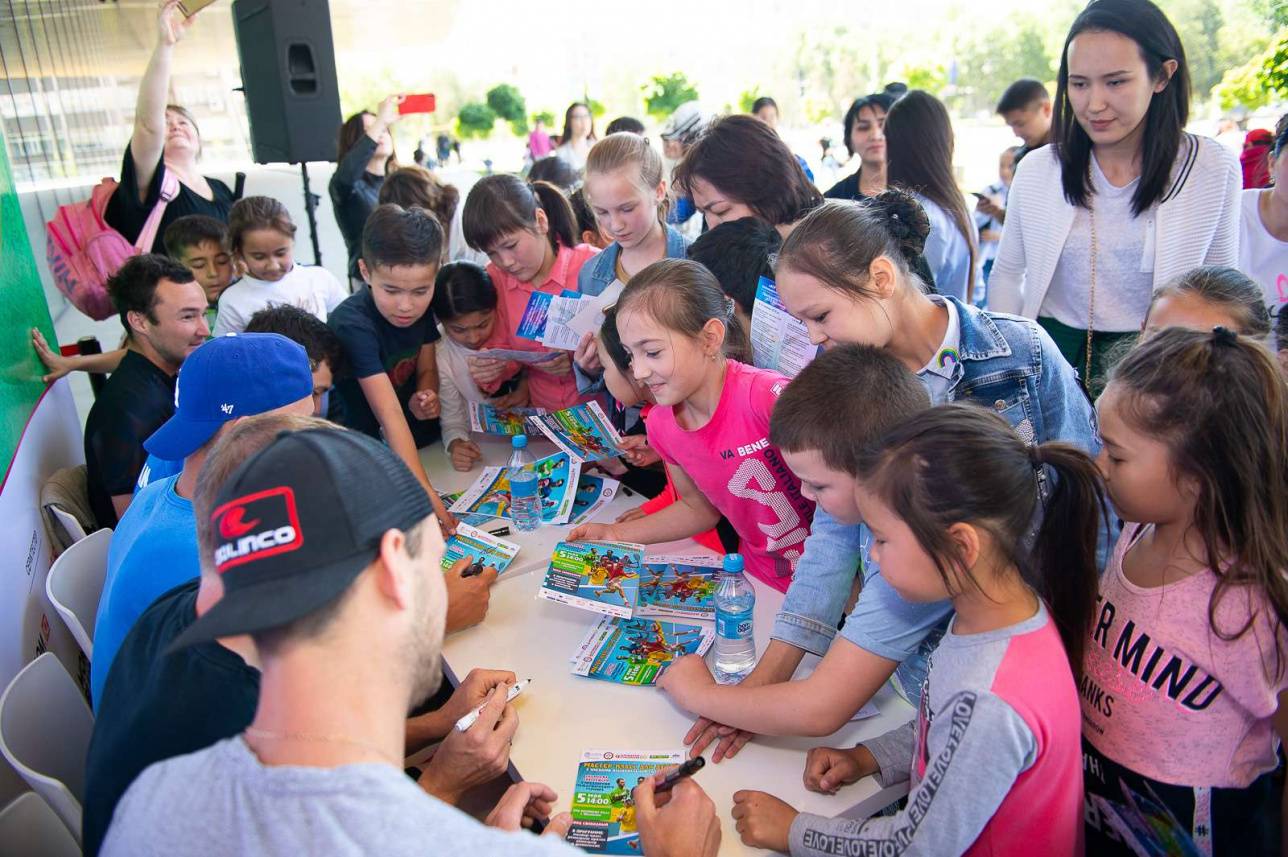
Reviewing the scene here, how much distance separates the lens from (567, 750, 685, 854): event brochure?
1.19 m

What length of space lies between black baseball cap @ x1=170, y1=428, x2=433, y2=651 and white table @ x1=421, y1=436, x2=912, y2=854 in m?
0.69

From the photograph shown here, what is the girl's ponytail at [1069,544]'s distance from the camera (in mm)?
1141

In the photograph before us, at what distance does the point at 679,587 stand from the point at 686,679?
1.27 ft

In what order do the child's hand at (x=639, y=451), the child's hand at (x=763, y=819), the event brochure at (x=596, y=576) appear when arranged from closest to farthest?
the child's hand at (x=763, y=819) → the event brochure at (x=596, y=576) → the child's hand at (x=639, y=451)

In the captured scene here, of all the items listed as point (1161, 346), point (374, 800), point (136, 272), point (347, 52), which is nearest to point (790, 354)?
point (1161, 346)

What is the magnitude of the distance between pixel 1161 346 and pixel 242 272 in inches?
133

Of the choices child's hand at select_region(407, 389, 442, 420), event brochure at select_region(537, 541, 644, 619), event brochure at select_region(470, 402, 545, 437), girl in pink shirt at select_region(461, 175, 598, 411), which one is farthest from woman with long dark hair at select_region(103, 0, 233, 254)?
event brochure at select_region(537, 541, 644, 619)

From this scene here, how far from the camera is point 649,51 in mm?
12758

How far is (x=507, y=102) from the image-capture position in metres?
13.6

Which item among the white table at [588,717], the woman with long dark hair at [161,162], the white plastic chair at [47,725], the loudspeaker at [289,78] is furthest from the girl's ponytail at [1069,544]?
the loudspeaker at [289,78]

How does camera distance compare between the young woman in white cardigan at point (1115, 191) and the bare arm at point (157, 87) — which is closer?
the young woman in white cardigan at point (1115, 191)

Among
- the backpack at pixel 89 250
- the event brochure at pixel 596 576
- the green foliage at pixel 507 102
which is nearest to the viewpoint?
the event brochure at pixel 596 576

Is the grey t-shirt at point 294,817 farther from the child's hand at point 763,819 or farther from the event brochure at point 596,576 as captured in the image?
the event brochure at point 596,576

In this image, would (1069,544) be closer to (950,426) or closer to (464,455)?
(950,426)
